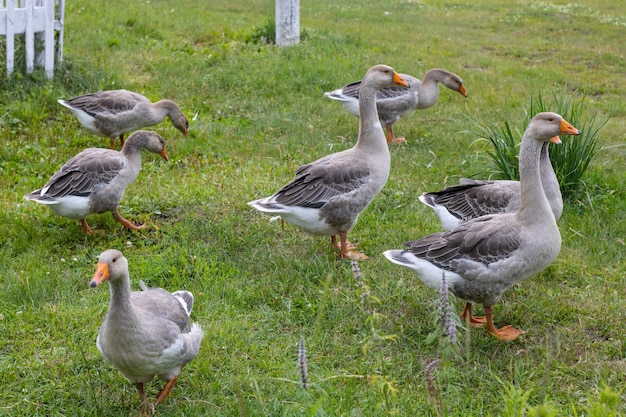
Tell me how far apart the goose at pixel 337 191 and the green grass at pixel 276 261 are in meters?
0.34

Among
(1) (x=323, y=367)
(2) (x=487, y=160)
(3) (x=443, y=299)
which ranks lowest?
(1) (x=323, y=367)

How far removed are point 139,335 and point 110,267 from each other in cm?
45

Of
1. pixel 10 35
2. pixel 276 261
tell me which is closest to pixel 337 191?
pixel 276 261

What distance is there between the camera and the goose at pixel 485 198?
19.6 ft

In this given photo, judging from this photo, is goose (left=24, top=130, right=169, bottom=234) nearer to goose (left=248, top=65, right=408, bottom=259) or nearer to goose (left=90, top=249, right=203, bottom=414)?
goose (left=248, top=65, right=408, bottom=259)

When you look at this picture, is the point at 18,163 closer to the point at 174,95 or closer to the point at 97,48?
the point at 174,95

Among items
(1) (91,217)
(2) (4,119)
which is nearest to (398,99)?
(1) (91,217)

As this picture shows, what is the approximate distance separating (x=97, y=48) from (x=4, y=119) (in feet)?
13.3

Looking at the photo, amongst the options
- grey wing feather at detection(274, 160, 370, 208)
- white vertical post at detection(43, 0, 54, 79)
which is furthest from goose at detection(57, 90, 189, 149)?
grey wing feather at detection(274, 160, 370, 208)

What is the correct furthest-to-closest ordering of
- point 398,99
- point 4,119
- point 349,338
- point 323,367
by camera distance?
point 398,99
point 4,119
point 349,338
point 323,367

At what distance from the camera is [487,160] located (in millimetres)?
8328

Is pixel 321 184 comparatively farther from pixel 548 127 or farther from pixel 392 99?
pixel 392 99

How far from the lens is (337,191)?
243 inches

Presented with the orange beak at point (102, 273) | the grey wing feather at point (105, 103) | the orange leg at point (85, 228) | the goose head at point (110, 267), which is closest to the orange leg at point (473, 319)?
the goose head at point (110, 267)
